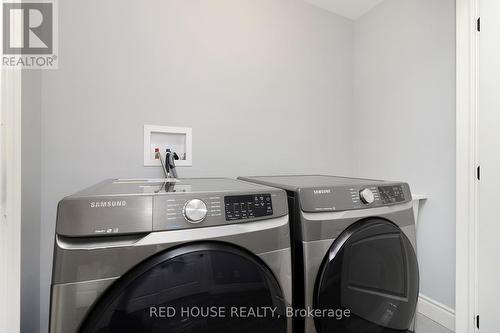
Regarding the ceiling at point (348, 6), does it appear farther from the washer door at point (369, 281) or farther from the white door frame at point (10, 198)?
the white door frame at point (10, 198)

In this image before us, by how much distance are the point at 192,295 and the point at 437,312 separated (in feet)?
5.31

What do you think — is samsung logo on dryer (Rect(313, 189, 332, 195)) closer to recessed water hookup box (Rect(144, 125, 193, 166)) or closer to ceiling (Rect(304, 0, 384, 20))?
recessed water hookup box (Rect(144, 125, 193, 166))

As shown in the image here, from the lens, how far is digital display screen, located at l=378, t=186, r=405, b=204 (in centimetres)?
95

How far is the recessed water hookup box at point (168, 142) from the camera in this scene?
4.14 feet

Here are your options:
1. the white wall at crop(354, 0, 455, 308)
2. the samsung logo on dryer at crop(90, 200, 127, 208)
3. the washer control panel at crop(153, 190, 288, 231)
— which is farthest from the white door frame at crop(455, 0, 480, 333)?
the samsung logo on dryer at crop(90, 200, 127, 208)

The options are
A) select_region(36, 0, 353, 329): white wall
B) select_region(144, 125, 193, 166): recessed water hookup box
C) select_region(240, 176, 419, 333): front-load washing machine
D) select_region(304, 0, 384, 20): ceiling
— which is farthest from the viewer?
select_region(304, 0, 384, 20): ceiling

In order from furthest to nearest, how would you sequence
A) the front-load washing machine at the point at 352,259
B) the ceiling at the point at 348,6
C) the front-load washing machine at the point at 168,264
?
the ceiling at the point at 348,6 → the front-load washing machine at the point at 352,259 → the front-load washing machine at the point at 168,264

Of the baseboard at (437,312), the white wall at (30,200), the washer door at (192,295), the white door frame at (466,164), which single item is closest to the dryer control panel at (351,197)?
the washer door at (192,295)

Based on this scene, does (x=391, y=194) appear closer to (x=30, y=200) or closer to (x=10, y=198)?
(x=10, y=198)

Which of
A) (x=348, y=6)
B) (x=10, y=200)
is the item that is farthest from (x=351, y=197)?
(x=348, y=6)

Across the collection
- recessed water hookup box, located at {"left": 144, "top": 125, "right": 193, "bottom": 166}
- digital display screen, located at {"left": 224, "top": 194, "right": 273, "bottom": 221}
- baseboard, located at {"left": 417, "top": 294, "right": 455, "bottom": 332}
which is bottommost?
baseboard, located at {"left": 417, "top": 294, "right": 455, "bottom": 332}

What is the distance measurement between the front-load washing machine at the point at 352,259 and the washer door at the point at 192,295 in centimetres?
15

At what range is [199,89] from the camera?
1.38 m

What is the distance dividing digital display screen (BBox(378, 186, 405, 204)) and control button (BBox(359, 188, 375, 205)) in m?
0.06
